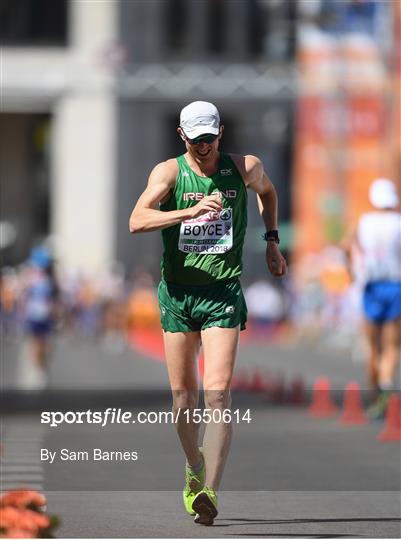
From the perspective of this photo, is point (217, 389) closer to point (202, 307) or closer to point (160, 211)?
point (202, 307)

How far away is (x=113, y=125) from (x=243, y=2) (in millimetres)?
7364

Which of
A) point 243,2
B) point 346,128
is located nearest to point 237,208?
point 346,128

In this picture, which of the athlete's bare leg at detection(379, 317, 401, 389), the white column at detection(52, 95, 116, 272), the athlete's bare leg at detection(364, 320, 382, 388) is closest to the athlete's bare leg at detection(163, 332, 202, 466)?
the athlete's bare leg at detection(379, 317, 401, 389)

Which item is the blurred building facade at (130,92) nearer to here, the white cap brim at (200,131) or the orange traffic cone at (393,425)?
the orange traffic cone at (393,425)

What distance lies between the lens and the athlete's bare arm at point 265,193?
8391 millimetres

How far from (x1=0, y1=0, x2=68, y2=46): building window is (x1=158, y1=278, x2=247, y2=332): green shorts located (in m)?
61.3

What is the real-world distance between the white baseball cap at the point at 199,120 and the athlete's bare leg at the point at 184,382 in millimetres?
997

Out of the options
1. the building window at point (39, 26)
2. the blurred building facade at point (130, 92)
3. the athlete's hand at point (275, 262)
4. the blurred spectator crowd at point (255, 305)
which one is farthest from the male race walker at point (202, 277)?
the building window at point (39, 26)

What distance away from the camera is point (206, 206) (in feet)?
26.2

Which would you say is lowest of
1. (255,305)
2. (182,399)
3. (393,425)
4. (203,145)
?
(255,305)

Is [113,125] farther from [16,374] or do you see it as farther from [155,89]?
[16,374]

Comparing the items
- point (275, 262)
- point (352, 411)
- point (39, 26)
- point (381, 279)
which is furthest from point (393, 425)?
point (39, 26)

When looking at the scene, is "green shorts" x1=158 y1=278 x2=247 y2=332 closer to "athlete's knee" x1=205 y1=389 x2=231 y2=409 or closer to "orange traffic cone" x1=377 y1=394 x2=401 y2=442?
"athlete's knee" x1=205 y1=389 x2=231 y2=409

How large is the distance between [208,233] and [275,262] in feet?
A: 1.96
